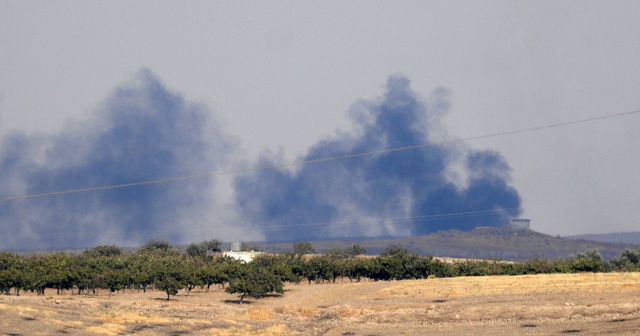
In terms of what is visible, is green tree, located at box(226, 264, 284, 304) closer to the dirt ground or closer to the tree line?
the tree line

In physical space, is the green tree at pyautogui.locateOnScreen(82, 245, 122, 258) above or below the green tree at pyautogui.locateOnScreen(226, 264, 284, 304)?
above

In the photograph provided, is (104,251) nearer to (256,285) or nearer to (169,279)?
(169,279)

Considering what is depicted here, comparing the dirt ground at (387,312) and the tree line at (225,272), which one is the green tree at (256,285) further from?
the dirt ground at (387,312)

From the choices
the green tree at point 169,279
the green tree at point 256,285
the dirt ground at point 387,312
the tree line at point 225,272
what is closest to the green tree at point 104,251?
the tree line at point 225,272

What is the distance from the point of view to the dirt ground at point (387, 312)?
230 ft

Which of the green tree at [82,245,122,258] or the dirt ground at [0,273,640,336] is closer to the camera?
the dirt ground at [0,273,640,336]

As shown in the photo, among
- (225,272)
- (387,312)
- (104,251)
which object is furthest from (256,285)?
(104,251)

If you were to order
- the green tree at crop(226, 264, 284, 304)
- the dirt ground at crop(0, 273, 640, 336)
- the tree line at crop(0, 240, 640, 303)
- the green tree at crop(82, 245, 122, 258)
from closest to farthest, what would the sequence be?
the dirt ground at crop(0, 273, 640, 336)
the green tree at crop(226, 264, 284, 304)
the tree line at crop(0, 240, 640, 303)
the green tree at crop(82, 245, 122, 258)

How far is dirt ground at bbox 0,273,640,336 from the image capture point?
70.2m

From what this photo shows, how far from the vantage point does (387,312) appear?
85.2m

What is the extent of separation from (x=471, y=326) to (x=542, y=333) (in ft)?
27.7

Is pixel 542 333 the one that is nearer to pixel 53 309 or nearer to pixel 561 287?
pixel 561 287

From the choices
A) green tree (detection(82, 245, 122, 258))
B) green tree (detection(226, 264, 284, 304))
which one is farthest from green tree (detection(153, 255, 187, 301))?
green tree (detection(82, 245, 122, 258))

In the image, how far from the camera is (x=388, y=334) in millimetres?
70938
